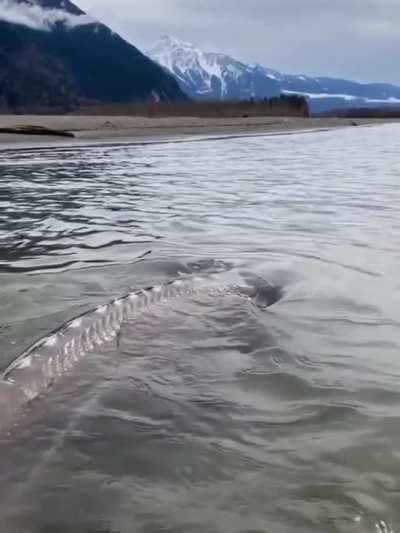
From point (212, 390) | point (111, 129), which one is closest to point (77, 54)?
point (111, 129)

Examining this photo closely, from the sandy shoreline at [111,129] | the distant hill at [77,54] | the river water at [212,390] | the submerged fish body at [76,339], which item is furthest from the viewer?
the distant hill at [77,54]

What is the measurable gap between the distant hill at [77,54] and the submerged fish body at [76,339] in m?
110

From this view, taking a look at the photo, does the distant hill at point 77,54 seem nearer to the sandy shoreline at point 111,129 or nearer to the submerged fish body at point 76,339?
the sandy shoreline at point 111,129

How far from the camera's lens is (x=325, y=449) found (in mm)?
2635

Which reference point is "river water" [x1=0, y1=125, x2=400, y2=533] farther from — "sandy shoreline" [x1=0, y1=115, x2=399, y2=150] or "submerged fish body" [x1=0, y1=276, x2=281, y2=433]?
"sandy shoreline" [x1=0, y1=115, x2=399, y2=150]

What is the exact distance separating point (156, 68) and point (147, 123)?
387 feet

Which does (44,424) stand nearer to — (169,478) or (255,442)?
(169,478)

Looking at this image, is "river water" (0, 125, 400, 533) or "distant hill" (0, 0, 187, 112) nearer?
"river water" (0, 125, 400, 533)

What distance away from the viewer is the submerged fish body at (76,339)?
2.95 meters

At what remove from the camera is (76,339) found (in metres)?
3.61

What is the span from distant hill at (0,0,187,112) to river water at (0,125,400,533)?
10852 cm

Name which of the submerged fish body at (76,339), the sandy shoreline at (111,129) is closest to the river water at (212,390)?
the submerged fish body at (76,339)

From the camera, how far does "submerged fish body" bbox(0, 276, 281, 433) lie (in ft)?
9.69

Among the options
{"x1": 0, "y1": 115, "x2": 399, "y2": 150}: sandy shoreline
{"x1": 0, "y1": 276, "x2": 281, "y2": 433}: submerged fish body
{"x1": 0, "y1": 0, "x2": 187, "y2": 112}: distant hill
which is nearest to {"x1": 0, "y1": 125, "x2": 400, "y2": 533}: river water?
{"x1": 0, "y1": 276, "x2": 281, "y2": 433}: submerged fish body
